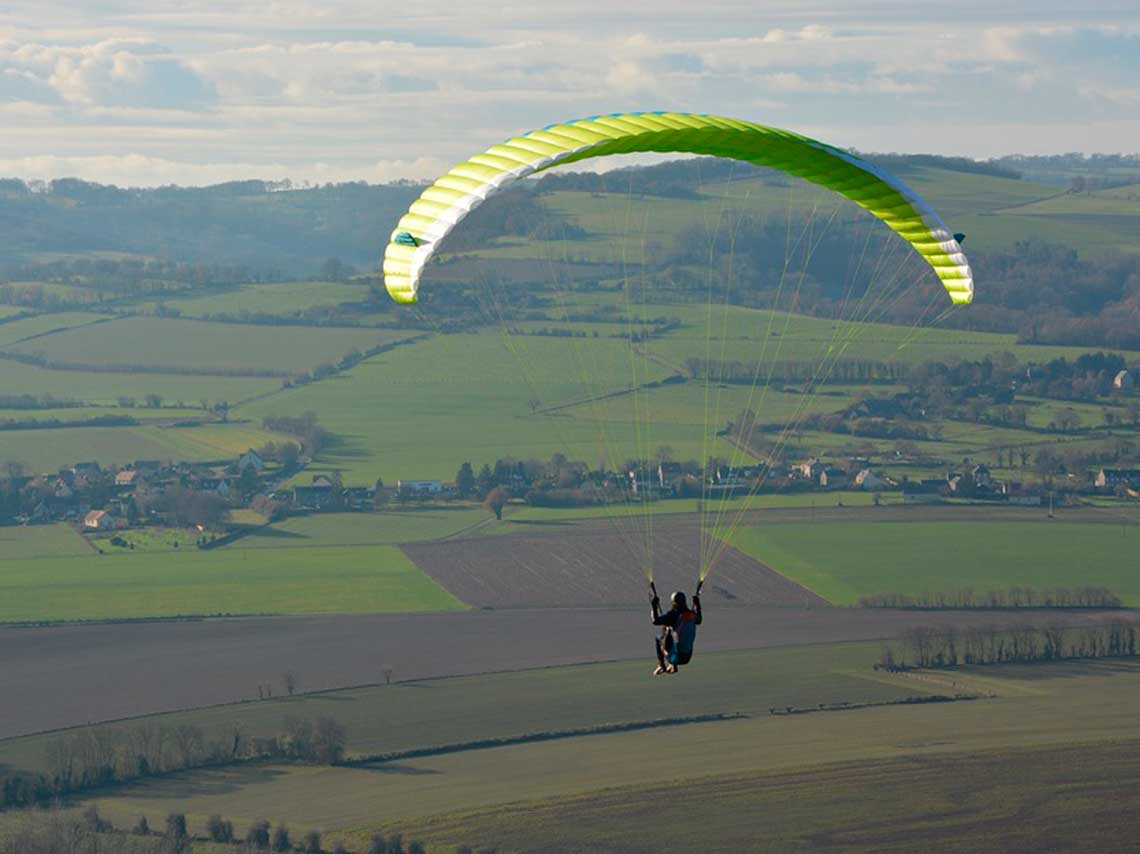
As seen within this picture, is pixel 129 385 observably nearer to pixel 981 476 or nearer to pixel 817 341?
A: pixel 817 341

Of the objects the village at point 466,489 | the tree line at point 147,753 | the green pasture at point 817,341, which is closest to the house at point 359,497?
the village at point 466,489

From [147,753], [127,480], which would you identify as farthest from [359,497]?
[147,753]

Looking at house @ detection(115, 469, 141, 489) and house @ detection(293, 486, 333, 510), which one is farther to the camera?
house @ detection(115, 469, 141, 489)

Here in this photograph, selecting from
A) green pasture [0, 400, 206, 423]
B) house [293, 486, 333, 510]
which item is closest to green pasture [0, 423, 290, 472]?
green pasture [0, 400, 206, 423]

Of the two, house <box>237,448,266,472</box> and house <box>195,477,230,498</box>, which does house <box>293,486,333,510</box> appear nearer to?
house <box>195,477,230,498</box>

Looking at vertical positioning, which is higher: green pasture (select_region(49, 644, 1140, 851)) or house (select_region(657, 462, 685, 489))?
house (select_region(657, 462, 685, 489))

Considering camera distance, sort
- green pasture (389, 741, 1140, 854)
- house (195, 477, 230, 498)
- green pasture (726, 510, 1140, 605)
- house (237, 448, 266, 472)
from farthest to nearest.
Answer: house (237, 448, 266, 472)
house (195, 477, 230, 498)
green pasture (726, 510, 1140, 605)
green pasture (389, 741, 1140, 854)
